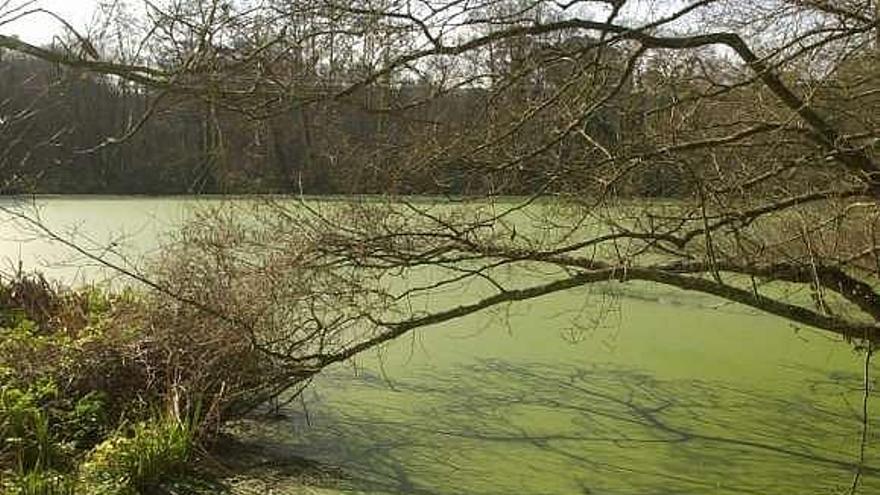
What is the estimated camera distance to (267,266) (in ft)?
12.8

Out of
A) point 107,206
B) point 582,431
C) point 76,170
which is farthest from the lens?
point 76,170

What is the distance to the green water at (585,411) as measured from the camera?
348 cm

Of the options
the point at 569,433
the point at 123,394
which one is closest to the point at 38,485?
the point at 123,394

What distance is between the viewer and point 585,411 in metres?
4.23

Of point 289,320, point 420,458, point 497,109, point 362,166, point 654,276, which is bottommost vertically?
point 420,458

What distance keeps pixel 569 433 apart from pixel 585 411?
0.32 meters

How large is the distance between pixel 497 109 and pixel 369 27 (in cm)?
61

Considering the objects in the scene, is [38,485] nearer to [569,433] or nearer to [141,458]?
[141,458]

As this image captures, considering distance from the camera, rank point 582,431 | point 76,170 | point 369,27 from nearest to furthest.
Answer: point 369,27, point 582,431, point 76,170

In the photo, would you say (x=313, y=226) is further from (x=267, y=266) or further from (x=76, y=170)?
(x=76, y=170)

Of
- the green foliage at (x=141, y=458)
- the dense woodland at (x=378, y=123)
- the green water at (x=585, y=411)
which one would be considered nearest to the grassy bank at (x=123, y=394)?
the green foliage at (x=141, y=458)

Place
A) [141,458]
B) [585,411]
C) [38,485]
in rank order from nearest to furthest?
[38,485]
[141,458]
[585,411]

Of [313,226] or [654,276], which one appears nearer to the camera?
[654,276]

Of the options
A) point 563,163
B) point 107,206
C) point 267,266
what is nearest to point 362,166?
point 267,266
